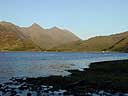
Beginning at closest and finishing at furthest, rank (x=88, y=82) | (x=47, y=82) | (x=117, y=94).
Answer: (x=117, y=94) < (x=88, y=82) < (x=47, y=82)

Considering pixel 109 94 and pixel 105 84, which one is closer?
pixel 109 94

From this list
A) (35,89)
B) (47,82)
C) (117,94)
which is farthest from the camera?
(47,82)

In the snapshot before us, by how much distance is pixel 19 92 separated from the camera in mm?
50031

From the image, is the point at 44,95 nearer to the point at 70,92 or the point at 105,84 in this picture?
the point at 70,92

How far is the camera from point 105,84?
5403cm

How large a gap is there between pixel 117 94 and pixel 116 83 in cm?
854

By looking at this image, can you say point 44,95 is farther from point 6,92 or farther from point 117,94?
point 117,94

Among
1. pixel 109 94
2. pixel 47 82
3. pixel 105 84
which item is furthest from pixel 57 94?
pixel 47 82

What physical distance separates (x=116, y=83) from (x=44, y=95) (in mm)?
15188

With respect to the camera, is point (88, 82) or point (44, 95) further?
point (88, 82)

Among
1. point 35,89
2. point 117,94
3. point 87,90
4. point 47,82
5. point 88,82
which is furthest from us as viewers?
point 47,82

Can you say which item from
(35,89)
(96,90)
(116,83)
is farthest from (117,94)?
(35,89)

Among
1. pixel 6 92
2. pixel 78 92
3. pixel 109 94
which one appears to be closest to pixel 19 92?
pixel 6 92

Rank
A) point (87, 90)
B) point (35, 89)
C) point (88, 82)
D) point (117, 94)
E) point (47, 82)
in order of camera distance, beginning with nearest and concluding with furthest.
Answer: point (117, 94), point (87, 90), point (35, 89), point (88, 82), point (47, 82)
